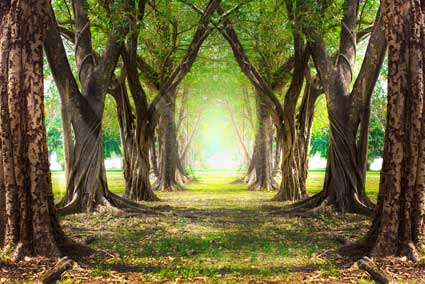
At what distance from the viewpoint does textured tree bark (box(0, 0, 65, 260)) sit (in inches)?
232

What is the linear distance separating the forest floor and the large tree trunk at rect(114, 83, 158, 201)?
322 cm

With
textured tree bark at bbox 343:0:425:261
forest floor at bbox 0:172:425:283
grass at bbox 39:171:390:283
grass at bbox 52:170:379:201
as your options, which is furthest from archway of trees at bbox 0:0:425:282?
grass at bbox 52:170:379:201

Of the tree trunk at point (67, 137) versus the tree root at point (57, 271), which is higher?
the tree trunk at point (67, 137)

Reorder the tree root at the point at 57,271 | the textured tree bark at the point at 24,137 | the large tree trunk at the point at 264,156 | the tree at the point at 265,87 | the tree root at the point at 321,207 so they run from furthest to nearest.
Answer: the large tree trunk at the point at 264,156 < the tree at the point at 265,87 < the tree root at the point at 321,207 < the textured tree bark at the point at 24,137 < the tree root at the point at 57,271

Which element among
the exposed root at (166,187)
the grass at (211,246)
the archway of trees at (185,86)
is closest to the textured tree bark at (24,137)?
the archway of trees at (185,86)

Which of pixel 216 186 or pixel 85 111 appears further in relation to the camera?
pixel 216 186

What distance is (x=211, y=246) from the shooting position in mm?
7727

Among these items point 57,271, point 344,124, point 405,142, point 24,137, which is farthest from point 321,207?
point 24,137

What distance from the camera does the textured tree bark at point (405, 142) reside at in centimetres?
582

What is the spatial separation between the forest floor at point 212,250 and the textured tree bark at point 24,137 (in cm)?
43

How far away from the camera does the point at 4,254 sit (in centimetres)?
587

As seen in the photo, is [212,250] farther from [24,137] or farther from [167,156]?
[167,156]

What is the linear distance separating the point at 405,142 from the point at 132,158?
10.6 metres

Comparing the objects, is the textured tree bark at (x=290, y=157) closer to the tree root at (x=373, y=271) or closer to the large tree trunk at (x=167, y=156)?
the large tree trunk at (x=167, y=156)
